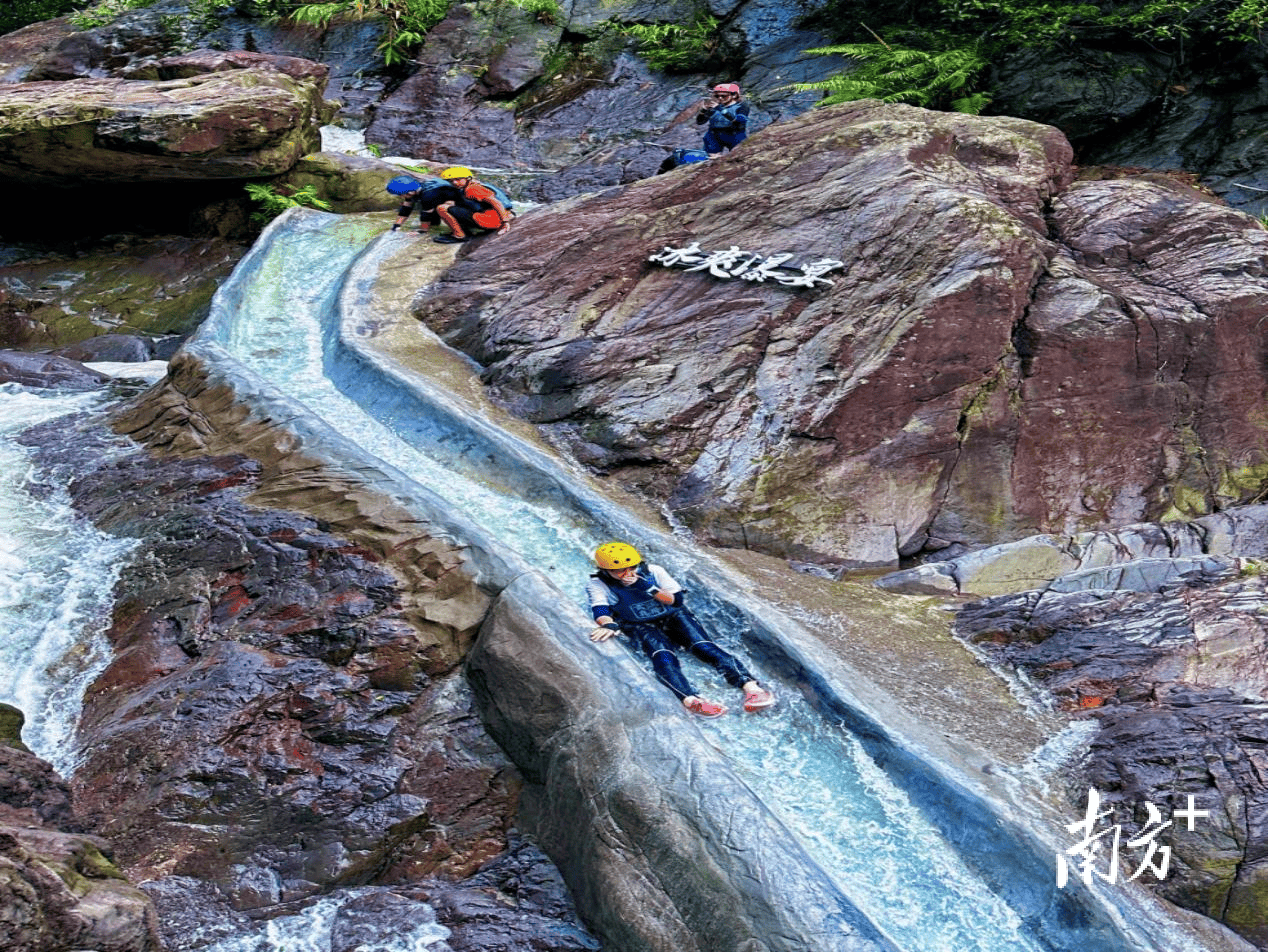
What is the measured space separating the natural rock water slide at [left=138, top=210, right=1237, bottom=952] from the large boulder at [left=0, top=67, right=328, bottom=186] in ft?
21.9

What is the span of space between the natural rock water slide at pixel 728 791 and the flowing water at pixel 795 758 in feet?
0.03

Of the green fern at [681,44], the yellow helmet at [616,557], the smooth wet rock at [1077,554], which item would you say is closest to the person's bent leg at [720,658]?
the yellow helmet at [616,557]

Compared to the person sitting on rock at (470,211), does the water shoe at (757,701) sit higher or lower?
lower

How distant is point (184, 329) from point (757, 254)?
677cm

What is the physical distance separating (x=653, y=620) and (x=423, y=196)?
23.1 feet

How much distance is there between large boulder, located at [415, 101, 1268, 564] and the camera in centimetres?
739

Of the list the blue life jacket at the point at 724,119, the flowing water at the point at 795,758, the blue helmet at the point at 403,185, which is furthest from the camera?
the blue life jacket at the point at 724,119

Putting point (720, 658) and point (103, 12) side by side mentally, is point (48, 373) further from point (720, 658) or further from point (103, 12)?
point (103, 12)

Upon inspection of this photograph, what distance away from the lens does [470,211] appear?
10.8m

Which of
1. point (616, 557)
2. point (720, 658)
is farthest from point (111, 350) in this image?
point (720, 658)

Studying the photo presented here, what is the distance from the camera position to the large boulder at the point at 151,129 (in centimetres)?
1197

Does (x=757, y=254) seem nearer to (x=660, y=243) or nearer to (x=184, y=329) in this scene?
(x=660, y=243)

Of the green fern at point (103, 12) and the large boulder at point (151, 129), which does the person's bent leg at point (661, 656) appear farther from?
the green fern at point (103, 12)

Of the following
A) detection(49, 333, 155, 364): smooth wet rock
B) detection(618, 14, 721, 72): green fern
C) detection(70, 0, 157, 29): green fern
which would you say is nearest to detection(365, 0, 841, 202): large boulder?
detection(618, 14, 721, 72): green fern
